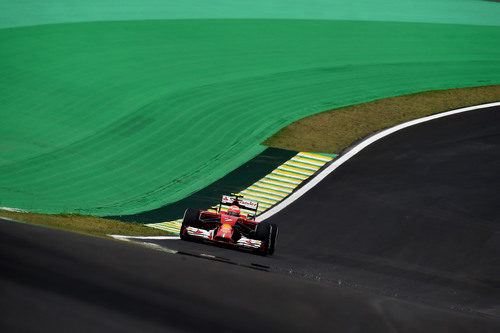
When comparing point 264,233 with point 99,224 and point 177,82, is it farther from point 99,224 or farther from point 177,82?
point 177,82

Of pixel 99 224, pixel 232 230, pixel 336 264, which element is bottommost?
pixel 336 264

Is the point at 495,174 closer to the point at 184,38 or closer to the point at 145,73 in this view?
the point at 145,73

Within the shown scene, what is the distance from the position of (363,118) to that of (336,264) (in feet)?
45.4

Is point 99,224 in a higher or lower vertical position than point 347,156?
lower

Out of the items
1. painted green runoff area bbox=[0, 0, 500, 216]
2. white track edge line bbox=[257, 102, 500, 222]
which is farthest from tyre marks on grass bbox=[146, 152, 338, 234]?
painted green runoff area bbox=[0, 0, 500, 216]

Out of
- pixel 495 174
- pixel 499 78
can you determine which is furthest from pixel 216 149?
pixel 499 78

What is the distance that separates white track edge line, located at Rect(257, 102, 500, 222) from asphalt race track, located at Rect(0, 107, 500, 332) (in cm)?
34

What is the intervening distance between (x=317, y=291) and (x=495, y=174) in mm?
16679

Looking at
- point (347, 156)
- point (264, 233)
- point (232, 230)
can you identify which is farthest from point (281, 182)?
point (232, 230)

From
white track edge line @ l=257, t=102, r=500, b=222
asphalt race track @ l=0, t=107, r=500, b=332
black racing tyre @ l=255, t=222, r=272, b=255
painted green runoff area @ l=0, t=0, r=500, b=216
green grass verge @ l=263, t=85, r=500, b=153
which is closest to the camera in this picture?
asphalt race track @ l=0, t=107, r=500, b=332

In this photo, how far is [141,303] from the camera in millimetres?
6766

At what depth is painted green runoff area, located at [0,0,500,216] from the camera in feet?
72.7

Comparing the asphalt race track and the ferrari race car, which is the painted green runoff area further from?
the asphalt race track

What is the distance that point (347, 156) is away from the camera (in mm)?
24281
